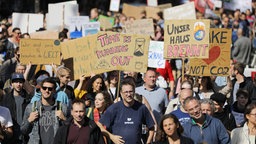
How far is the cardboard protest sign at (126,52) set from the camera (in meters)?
13.3

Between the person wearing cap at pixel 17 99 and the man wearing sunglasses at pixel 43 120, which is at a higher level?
the person wearing cap at pixel 17 99

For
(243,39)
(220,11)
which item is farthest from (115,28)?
(220,11)

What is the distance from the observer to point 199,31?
560 inches

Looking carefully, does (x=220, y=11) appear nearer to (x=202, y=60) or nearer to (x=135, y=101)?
(x=202, y=60)

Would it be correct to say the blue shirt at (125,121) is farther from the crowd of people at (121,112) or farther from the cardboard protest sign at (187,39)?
the cardboard protest sign at (187,39)

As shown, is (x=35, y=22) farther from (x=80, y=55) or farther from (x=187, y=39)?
(x=187, y=39)

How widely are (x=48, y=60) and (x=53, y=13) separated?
6.70 m

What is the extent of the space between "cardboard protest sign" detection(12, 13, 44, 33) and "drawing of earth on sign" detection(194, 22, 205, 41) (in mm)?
8173

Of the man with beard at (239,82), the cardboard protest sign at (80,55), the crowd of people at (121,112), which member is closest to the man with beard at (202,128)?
the crowd of people at (121,112)

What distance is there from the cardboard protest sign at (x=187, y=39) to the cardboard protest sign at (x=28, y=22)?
789 cm

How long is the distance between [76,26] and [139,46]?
7.00 m

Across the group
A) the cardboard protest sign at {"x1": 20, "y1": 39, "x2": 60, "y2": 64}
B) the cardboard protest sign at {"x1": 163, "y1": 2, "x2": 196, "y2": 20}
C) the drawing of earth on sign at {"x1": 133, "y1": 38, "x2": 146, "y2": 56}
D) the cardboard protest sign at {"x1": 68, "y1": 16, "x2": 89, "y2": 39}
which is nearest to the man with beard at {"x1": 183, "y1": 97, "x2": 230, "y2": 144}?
the drawing of earth on sign at {"x1": 133, "y1": 38, "x2": 146, "y2": 56}

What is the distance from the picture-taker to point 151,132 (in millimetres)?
11664

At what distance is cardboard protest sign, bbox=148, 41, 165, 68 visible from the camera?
1644 cm
